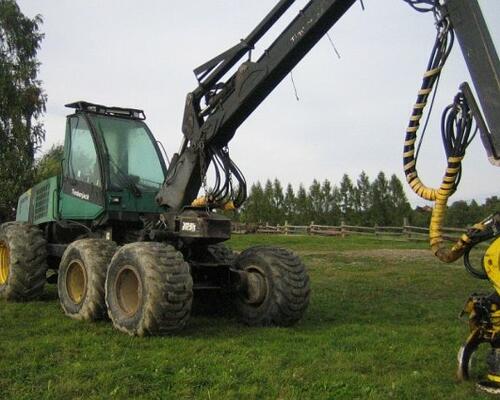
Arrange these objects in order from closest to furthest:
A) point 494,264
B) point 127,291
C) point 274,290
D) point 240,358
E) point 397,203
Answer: point 494,264, point 240,358, point 127,291, point 274,290, point 397,203

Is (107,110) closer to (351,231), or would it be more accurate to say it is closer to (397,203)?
(351,231)

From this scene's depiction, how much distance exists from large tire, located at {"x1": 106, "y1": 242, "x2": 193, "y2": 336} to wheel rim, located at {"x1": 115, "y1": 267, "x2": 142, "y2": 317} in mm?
12

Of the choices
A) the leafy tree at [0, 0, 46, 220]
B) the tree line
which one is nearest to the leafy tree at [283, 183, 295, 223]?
the tree line

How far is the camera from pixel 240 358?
5910mm

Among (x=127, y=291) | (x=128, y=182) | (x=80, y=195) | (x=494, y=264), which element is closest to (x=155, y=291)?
(x=127, y=291)

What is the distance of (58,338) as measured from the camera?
6.61 meters

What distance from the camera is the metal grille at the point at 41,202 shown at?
33.7 ft

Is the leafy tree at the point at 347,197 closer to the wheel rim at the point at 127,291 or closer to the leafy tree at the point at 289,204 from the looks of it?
the leafy tree at the point at 289,204

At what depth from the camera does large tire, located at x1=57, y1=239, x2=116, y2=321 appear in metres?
7.58

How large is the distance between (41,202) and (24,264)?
156 cm

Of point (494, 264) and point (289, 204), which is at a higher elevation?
point (289, 204)

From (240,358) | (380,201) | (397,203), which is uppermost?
(380,201)

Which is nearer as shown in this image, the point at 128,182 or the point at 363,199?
the point at 128,182

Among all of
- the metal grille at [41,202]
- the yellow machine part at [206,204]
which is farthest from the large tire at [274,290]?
the metal grille at [41,202]
